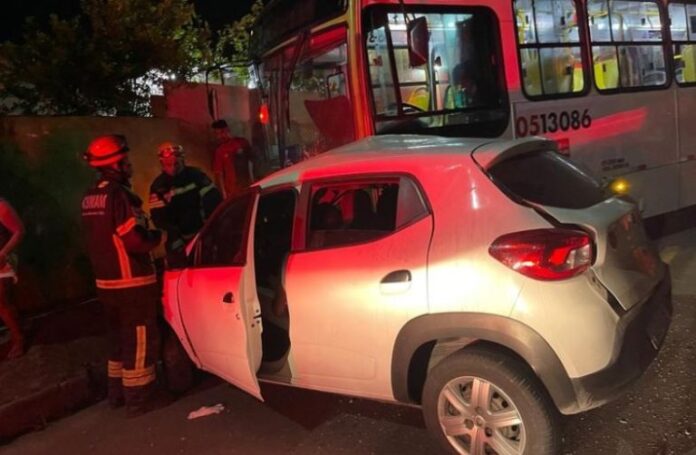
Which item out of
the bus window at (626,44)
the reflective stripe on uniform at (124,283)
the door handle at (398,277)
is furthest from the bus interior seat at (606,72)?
the reflective stripe on uniform at (124,283)

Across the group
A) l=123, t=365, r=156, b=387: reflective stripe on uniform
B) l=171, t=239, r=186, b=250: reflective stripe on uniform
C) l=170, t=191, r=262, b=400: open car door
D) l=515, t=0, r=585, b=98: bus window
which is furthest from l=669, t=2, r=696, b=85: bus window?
l=123, t=365, r=156, b=387: reflective stripe on uniform

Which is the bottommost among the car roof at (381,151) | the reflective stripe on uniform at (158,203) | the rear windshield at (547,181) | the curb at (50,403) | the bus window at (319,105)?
the curb at (50,403)

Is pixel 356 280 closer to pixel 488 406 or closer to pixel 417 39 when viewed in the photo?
pixel 488 406

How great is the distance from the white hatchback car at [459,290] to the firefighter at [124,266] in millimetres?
739

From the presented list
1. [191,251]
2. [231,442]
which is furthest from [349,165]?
[231,442]

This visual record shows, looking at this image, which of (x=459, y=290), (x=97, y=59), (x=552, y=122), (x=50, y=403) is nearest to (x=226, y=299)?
(x=459, y=290)

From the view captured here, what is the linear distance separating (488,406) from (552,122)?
4092 millimetres

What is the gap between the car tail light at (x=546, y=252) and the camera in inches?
114

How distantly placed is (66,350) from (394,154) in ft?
11.6

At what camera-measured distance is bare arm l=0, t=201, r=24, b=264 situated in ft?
16.9

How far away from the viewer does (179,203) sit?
588cm

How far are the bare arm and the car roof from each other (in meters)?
2.40

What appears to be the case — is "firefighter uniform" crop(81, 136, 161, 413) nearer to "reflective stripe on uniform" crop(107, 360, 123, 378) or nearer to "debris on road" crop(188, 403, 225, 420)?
"reflective stripe on uniform" crop(107, 360, 123, 378)

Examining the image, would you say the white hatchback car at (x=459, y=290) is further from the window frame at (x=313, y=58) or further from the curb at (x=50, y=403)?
the window frame at (x=313, y=58)
